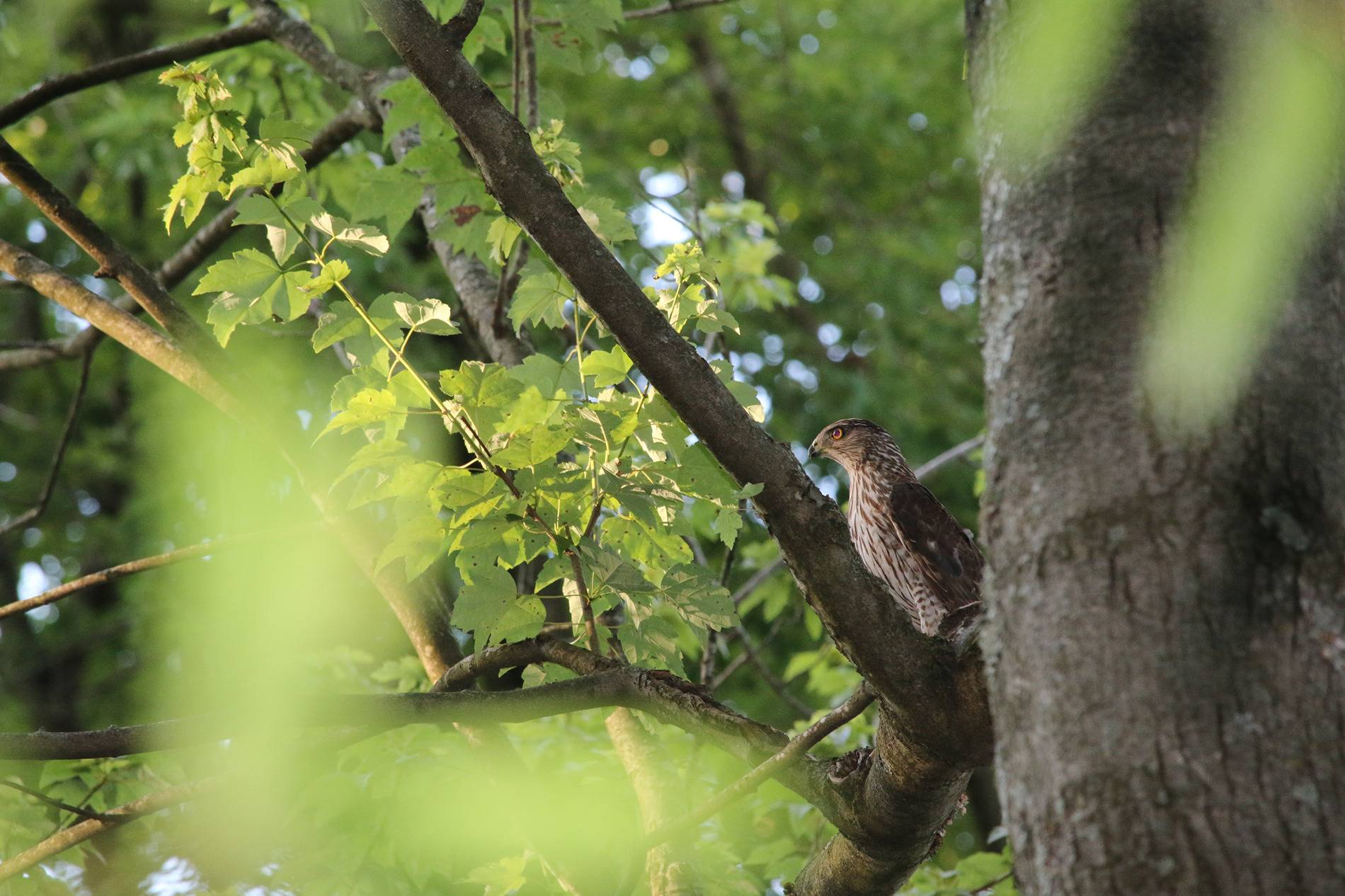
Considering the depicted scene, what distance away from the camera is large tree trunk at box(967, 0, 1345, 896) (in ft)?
4.31

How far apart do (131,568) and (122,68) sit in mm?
1964

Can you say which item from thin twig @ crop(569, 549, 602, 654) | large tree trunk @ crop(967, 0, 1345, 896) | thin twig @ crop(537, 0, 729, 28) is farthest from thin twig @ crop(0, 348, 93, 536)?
large tree trunk @ crop(967, 0, 1345, 896)

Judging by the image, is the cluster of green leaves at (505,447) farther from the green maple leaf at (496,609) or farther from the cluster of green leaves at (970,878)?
the cluster of green leaves at (970,878)

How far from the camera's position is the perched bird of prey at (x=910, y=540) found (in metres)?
4.51

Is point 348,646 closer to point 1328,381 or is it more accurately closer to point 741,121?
point 1328,381

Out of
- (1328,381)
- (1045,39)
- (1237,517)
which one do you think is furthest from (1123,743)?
(1045,39)

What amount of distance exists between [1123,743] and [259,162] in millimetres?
2043

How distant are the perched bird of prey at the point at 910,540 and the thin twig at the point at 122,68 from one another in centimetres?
274

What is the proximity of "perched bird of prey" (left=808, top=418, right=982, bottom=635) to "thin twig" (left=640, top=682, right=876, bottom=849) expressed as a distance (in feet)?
6.89

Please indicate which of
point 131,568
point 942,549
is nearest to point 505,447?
point 131,568

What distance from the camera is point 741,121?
38.5 feet

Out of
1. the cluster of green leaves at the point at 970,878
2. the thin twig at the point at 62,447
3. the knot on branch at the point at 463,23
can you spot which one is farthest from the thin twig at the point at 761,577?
the knot on branch at the point at 463,23

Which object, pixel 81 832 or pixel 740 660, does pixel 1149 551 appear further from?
pixel 740 660

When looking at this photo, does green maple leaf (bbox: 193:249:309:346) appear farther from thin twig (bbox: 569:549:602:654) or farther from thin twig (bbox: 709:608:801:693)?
thin twig (bbox: 709:608:801:693)
